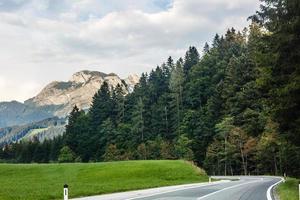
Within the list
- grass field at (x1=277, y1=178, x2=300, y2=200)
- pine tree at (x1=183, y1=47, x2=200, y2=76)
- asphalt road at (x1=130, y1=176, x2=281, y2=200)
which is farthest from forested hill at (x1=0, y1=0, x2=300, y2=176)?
asphalt road at (x1=130, y1=176, x2=281, y2=200)

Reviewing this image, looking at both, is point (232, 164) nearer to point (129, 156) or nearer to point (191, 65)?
point (129, 156)

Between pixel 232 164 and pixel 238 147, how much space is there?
7232 mm

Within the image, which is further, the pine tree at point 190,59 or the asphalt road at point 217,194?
the pine tree at point 190,59

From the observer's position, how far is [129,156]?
393ft

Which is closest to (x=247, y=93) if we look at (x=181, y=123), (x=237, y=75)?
(x=237, y=75)

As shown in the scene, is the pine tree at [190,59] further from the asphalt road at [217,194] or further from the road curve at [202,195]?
the road curve at [202,195]

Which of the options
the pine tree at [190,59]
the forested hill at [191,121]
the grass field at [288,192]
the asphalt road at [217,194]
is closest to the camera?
the grass field at [288,192]

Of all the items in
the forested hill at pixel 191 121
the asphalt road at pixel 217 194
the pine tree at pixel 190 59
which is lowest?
the asphalt road at pixel 217 194

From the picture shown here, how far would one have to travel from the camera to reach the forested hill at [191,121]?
314 ft

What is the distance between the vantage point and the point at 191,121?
4823 inches

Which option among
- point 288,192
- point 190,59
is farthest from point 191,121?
point 288,192

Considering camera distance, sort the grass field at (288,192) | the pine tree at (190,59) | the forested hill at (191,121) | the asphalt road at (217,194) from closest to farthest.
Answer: the grass field at (288,192)
the asphalt road at (217,194)
the forested hill at (191,121)
the pine tree at (190,59)

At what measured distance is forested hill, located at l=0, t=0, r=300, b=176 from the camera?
95688 millimetres

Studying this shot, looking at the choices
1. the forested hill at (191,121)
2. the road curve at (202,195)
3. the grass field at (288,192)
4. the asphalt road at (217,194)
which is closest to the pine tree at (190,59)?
the forested hill at (191,121)
